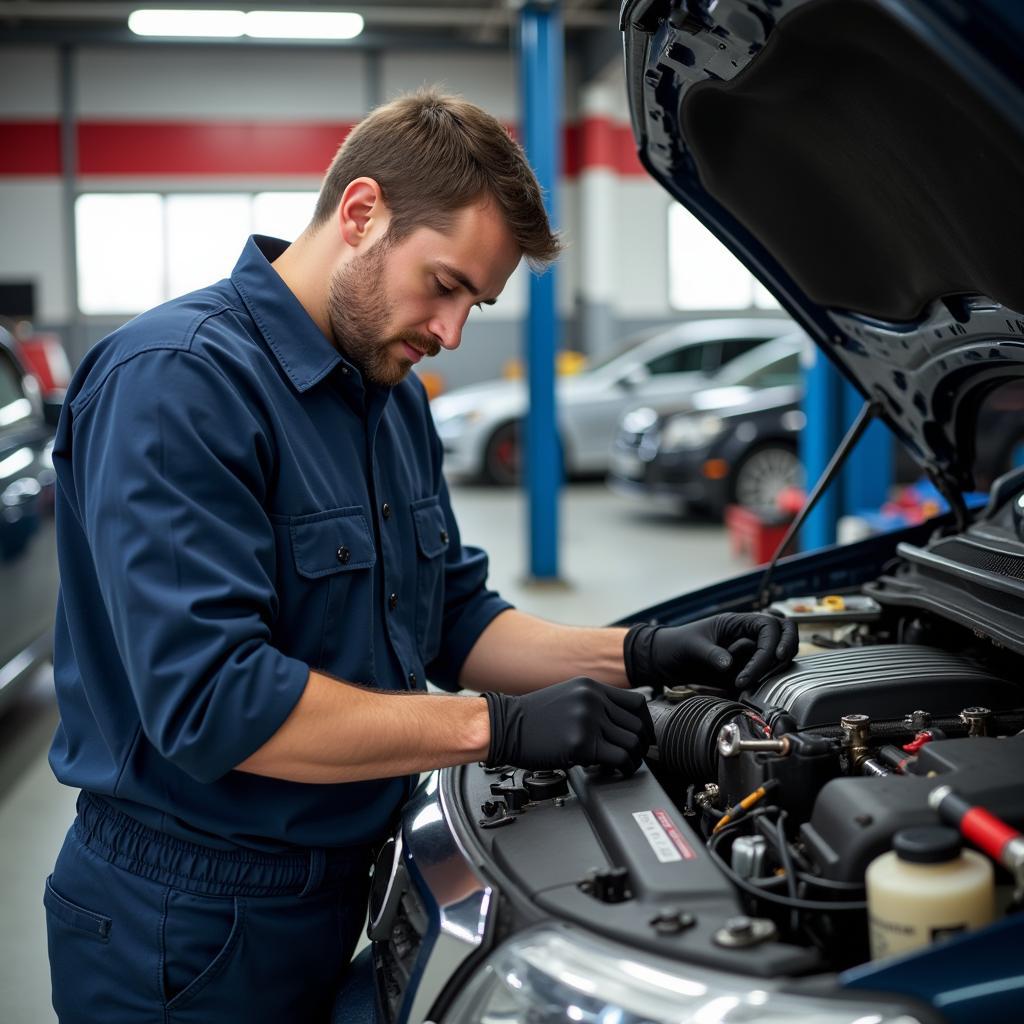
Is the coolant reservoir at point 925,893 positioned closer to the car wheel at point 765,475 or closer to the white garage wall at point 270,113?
the car wheel at point 765,475

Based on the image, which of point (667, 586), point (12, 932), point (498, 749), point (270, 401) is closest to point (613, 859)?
point (498, 749)

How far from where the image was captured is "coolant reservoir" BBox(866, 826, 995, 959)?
3.03 ft

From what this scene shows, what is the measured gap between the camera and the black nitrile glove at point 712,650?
5.15ft

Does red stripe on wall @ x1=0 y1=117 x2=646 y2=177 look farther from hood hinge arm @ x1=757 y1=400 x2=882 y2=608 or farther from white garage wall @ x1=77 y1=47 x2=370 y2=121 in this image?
hood hinge arm @ x1=757 y1=400 x2=882 y2=608

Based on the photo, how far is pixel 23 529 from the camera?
11.9ft

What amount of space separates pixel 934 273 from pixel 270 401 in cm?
87

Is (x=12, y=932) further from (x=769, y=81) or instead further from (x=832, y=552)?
(x=769, y=81)

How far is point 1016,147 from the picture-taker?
42.4 inches

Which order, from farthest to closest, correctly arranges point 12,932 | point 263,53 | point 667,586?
point 263,53, point 667,586, point 12,932

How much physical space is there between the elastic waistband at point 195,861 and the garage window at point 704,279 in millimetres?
12590

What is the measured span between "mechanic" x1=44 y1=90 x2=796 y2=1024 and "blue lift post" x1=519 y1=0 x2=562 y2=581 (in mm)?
4196

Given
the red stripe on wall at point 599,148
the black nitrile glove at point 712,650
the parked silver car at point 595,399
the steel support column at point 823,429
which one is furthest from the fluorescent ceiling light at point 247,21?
the black nitrile glove at point 712,650

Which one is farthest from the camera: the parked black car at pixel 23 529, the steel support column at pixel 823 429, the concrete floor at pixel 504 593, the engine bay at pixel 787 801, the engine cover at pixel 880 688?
the steel support column at pixel 823 429

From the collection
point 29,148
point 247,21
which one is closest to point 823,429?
point 247,21
